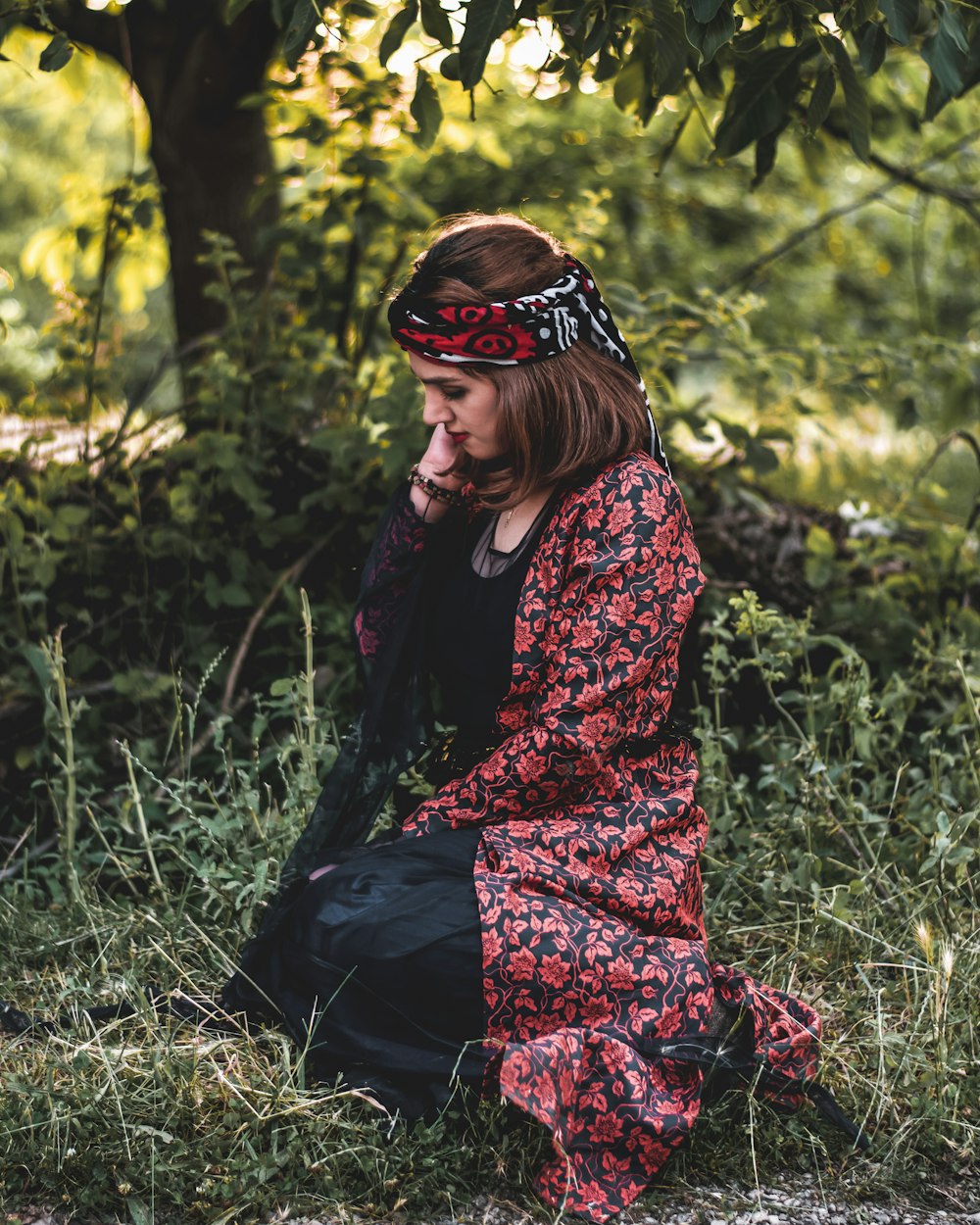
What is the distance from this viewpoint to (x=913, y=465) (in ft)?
23.1

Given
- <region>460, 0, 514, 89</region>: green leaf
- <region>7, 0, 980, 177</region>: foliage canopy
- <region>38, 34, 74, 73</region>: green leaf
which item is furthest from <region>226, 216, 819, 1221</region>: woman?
<region>38, 34, 74, 73</region>: green leaf

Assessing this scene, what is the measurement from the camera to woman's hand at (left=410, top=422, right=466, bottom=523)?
Answer: 2518mm

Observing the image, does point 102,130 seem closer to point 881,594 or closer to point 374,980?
point 881,594

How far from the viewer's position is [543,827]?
7.23ft

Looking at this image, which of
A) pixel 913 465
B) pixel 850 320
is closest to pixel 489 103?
pixel 913 465


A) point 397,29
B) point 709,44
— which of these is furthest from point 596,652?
point 397,29

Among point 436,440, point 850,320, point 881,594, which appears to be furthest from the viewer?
point 850,320

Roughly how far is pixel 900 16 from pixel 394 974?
1.91 metres

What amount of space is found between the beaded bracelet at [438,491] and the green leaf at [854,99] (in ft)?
3.67

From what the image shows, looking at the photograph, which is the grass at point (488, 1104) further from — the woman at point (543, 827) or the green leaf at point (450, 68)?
the green leaf at point (450, 68)

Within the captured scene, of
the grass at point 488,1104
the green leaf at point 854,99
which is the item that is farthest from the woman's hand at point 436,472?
the green leaf at point 854,99

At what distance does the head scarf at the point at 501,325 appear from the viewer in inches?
87.6

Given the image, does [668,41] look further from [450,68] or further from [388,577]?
[388,577]

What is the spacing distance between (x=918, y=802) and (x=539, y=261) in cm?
168
